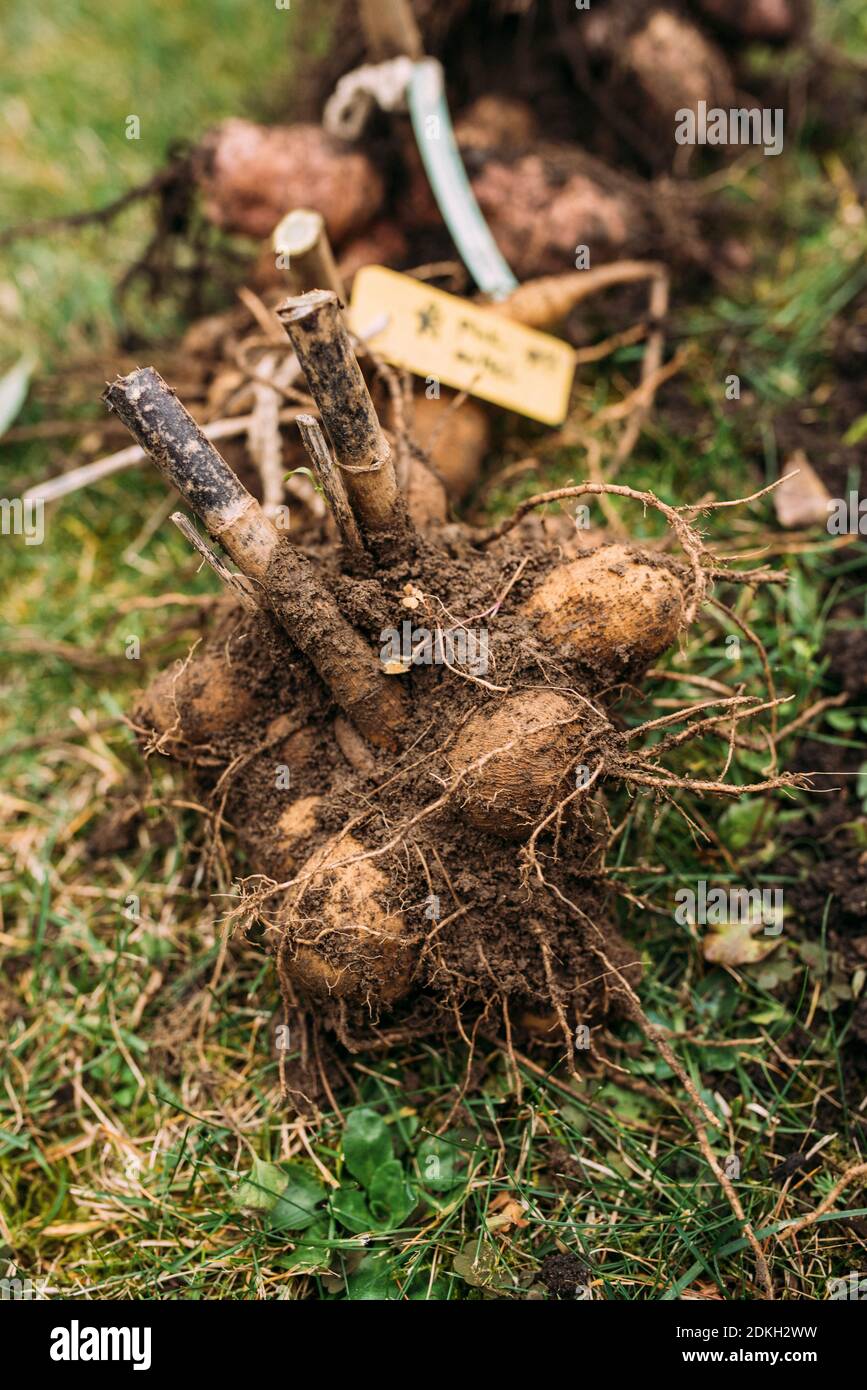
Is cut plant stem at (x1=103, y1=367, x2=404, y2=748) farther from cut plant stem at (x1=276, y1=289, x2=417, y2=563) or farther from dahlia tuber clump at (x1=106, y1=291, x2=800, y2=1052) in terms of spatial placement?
cut plant stem at (x1=276, y1=289, x2=417, y2=563)

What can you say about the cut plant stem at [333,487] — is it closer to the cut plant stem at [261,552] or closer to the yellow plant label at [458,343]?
the cut plant stem at [261,552]

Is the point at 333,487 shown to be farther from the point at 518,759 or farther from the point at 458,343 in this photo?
the point at 458,343

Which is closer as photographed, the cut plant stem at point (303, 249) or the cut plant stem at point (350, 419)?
the cut plant stem at point (350, 419)

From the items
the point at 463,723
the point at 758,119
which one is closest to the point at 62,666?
the point at 463,723

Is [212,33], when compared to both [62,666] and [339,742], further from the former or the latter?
[339,742]

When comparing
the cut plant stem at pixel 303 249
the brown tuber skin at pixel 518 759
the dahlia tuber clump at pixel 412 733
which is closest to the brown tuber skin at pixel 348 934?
the dahlia tuber clump at pixel 412 733

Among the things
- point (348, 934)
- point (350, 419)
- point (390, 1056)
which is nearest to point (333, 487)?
point (350, 419)
